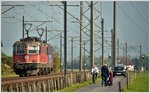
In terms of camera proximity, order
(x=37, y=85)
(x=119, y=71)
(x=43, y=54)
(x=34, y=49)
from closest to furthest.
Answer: (x=37, y=85) → (x=34, y=49) → (x=43, y=54) → (x=119, y=71)

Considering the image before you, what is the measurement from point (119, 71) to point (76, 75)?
18.0 metres

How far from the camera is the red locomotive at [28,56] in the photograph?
159 feet

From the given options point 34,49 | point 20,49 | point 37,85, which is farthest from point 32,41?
point 37,85

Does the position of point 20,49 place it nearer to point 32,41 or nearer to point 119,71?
point 32,41

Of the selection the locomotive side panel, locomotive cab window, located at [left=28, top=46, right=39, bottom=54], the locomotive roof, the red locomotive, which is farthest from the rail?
the locomotive side panel

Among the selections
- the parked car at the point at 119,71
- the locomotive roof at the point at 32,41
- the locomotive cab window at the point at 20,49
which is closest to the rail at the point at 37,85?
the locomotive cab window at the point at 20,49

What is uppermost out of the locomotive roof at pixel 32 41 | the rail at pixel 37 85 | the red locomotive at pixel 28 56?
the locomotive roof at pixel 32 41

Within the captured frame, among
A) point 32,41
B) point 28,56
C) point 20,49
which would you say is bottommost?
point 28,56

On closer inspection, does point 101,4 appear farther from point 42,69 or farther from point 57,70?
point 57,70

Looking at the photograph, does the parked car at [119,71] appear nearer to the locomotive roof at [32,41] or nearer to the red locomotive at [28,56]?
the red locomotive at [28,56]

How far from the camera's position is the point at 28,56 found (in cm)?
4900

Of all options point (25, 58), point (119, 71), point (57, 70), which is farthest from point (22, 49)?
point (57, 70)

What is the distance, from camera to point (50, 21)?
49.4m

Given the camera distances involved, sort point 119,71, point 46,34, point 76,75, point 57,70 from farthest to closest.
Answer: point 57,70
point 46,34
point 119,71
point 76,75
